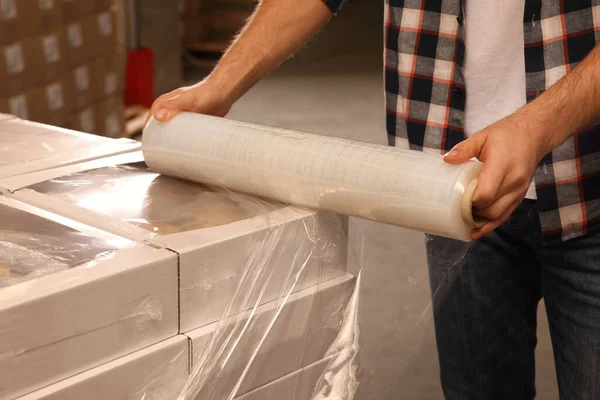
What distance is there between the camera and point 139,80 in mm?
4973

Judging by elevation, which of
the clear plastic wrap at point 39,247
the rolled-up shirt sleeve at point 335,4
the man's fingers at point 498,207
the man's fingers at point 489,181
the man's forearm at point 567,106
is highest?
the rolled-up shirt sleeve at point 335,4

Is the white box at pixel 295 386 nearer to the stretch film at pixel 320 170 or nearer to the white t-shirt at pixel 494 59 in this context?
the stretch film at pixel 320 170

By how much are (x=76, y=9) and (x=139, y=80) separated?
5.05 feet

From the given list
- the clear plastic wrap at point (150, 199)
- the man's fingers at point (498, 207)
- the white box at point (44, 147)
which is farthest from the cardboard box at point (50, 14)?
the man's fingers at point (498, 207)

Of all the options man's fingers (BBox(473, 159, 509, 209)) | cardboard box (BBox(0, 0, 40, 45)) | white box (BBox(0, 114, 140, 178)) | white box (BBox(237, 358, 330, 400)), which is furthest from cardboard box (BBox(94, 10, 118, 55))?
man's fingers (BBox(473, 159, 509, 209))

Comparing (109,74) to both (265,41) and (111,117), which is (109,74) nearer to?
(111,117)

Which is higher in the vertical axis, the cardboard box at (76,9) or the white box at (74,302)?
the white box at (74,302)

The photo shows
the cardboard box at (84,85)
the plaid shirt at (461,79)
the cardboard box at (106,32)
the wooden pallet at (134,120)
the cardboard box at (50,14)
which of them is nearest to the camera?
the plaid shirt at (461,79)

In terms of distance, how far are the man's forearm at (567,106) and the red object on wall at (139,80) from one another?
4013 millimetres

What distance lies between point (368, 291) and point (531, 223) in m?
0.34

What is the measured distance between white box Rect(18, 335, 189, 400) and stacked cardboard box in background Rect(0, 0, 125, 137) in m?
2.37

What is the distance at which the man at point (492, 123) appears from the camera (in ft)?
4.27

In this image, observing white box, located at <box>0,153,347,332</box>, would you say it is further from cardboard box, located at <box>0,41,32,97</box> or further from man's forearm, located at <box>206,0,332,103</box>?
cardboard box, located at <box>0,41,32,97</box>

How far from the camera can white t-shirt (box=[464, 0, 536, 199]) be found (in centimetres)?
135
